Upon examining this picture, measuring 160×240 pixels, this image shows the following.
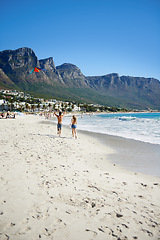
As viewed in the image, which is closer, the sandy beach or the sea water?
the sandy beach

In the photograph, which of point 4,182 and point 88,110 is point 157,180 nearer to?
point 4,182

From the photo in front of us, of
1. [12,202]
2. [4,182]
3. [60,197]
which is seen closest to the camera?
[12,202]

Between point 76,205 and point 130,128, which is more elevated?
point 76,205

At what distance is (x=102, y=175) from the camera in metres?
4.79

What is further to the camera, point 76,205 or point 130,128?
point 130,128

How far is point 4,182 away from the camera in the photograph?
3.88m

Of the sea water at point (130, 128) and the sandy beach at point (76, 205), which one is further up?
the sandy beach at point (76, 205)

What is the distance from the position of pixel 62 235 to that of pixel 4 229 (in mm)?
923

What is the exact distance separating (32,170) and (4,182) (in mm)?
1041

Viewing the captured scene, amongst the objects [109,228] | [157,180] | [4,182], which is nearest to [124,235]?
[109,228]

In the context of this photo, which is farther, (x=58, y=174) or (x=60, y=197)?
(x=58, y=174)

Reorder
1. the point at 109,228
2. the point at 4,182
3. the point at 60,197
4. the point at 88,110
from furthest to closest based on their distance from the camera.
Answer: the point at 88,110 < the point at 4,182 < the point at 60,197 < the point at 109,228

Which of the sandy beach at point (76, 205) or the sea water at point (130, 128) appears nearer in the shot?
the sandy beach at point (76, 205)

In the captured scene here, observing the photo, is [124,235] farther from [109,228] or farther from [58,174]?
[58,174]
